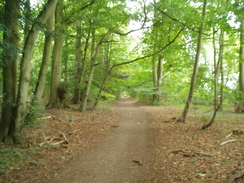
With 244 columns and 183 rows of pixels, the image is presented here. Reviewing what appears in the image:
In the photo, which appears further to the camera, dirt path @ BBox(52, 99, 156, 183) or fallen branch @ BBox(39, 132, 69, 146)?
fallen branch @ BBox(39, 132, 69, 146)

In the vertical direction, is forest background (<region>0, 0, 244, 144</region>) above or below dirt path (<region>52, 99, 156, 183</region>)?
above

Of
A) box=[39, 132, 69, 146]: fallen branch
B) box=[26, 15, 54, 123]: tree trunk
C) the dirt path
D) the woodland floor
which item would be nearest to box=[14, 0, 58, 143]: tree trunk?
the woodland floor

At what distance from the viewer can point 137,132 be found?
8992 millimetres

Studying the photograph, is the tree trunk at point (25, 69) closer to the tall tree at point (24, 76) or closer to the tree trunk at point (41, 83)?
the tall tree at point (24, 76)

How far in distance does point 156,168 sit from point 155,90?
16633mm

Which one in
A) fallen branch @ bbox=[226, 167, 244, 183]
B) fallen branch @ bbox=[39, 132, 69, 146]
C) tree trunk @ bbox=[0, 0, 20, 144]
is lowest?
fallen branch @ bbox=[39, 132, 69, 146]

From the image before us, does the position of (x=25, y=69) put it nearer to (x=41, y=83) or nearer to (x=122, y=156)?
(x=41, y=83)

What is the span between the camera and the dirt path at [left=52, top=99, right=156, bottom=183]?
450cm

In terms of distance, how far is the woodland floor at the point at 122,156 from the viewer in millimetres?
4332

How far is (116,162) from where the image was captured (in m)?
5.50

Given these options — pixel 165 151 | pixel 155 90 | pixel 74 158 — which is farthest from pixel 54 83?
pixel 155 90

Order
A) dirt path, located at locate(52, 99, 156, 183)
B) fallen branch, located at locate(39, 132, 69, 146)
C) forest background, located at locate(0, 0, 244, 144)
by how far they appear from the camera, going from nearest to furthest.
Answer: dirt path, located at locate(52, 99, 156, 183), forest background, located at locate(0, 0, 244, 144), fallen branch, located at locate(39, 132, 69, 146)

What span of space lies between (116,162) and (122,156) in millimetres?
510

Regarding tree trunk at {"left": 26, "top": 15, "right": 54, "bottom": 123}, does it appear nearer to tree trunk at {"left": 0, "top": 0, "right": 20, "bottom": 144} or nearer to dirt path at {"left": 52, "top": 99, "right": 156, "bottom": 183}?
tree trunk at {"left": 0, "top": 0, "right": 20, "bottom": 144}
